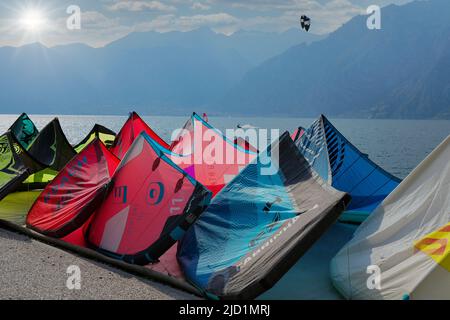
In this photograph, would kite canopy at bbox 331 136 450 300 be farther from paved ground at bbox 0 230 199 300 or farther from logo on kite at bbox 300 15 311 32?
logo on kite at bbox 300 15 311 32

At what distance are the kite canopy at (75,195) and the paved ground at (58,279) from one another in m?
0.75

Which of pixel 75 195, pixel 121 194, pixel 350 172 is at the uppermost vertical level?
pixel 350 172

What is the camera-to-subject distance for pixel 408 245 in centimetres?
680

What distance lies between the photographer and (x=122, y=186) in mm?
9211

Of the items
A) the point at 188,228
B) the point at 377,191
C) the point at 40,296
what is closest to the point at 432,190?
the point at 188,228

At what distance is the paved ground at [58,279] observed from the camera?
6.53m

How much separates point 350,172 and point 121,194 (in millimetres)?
6064

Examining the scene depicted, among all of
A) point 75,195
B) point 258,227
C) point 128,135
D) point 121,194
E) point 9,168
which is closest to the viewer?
point 258,227

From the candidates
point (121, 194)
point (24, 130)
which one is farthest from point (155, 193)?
point (24, 130)

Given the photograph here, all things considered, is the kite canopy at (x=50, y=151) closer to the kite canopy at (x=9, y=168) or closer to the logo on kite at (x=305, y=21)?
the kite canopy at (x=9, y=168)

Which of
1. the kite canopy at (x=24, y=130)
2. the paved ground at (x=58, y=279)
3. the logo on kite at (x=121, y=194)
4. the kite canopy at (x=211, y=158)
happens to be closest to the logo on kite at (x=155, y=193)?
the logo on kite at (x=121, y=194)

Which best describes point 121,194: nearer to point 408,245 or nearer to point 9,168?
point 9,168

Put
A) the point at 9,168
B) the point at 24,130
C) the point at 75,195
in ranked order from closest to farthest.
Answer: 1. the point at 75,195
2. the point at 9,168
3. the point at 24,130

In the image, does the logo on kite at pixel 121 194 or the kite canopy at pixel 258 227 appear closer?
the kite canopy at pixel 258 227
